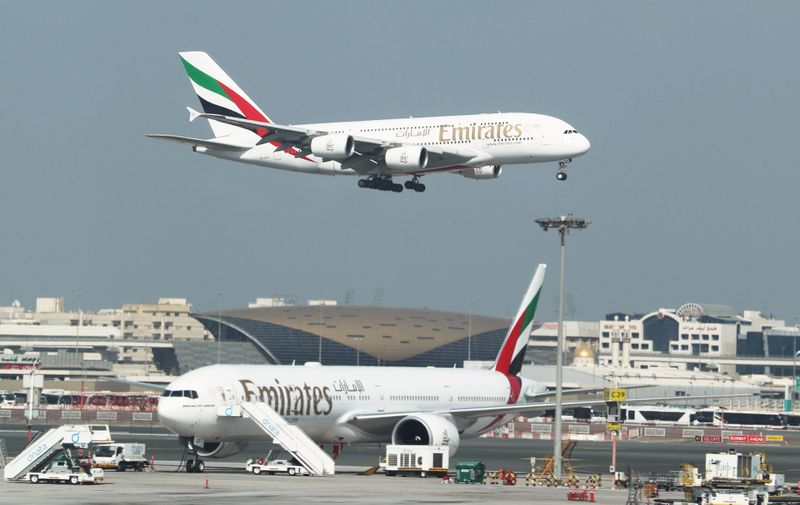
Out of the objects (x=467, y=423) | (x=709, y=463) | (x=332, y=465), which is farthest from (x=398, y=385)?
(x=709, y=463)

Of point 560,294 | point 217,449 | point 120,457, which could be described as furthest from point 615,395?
point 120,457

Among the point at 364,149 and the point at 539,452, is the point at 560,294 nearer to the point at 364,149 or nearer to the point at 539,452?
the point at 364,149

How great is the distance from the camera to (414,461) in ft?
211

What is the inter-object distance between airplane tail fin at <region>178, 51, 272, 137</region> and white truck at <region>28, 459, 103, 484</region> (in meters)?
31.4

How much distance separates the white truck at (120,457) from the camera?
63562 mm

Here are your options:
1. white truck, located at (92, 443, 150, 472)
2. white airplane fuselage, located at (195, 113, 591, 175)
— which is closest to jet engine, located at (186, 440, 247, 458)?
white truck, located at (92, 443, 150, 472)

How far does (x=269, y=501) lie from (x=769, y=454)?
6145 centimetres

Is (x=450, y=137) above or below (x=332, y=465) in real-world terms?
above

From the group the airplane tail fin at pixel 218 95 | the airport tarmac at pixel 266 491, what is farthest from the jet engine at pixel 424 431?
the airplane tail fin at pixel 218 95

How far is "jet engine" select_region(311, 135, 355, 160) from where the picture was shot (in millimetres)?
72875

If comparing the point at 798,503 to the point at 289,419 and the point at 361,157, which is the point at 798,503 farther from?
the point at 361,157

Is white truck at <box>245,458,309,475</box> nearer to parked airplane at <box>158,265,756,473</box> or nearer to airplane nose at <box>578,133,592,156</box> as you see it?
parked airplane at <box>158,265,756,473</box>

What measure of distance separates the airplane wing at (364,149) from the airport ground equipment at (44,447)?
20.6 meters

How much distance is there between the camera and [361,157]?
74688mm
